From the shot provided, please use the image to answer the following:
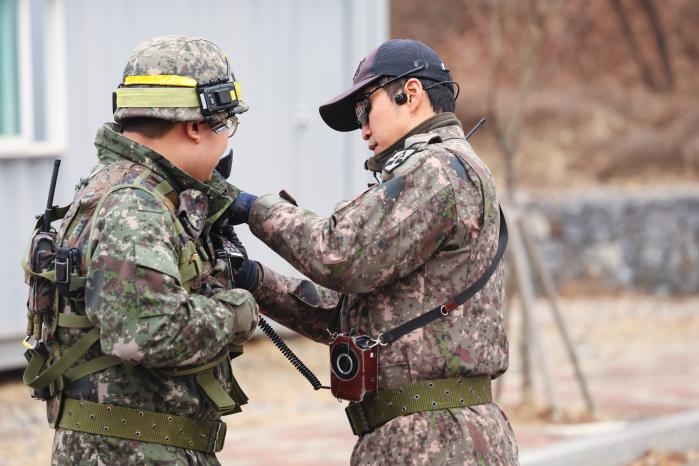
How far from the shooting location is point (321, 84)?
401 inches

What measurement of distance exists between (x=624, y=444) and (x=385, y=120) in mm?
4439

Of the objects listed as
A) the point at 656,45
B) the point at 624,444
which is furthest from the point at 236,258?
the point at 656,45

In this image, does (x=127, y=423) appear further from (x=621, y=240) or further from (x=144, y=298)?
(x=621, y=240)

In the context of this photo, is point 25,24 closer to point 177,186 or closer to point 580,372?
point 580,372

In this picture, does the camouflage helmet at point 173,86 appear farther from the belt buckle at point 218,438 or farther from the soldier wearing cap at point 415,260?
the belt buckle at point 218,438

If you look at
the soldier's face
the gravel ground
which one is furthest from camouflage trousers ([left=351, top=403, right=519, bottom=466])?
the gravel ground

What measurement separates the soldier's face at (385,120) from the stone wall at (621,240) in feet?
39.7

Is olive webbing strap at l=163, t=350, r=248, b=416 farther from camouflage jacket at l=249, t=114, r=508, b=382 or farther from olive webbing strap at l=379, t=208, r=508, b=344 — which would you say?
olive webbing strap at l=379, t=208, r=508, b=344

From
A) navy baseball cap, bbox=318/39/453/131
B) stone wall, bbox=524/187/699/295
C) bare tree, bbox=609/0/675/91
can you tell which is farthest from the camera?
bare tree, bbox=609/0/675/91

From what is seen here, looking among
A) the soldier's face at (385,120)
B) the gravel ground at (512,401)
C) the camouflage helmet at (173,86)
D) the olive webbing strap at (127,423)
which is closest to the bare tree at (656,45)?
the gravel ground at (512,401)

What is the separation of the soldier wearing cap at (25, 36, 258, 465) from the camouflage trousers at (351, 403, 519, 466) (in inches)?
20.0

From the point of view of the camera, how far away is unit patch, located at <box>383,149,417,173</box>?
3582 mm

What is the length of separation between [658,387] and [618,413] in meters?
1.24

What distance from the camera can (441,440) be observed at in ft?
11.8
